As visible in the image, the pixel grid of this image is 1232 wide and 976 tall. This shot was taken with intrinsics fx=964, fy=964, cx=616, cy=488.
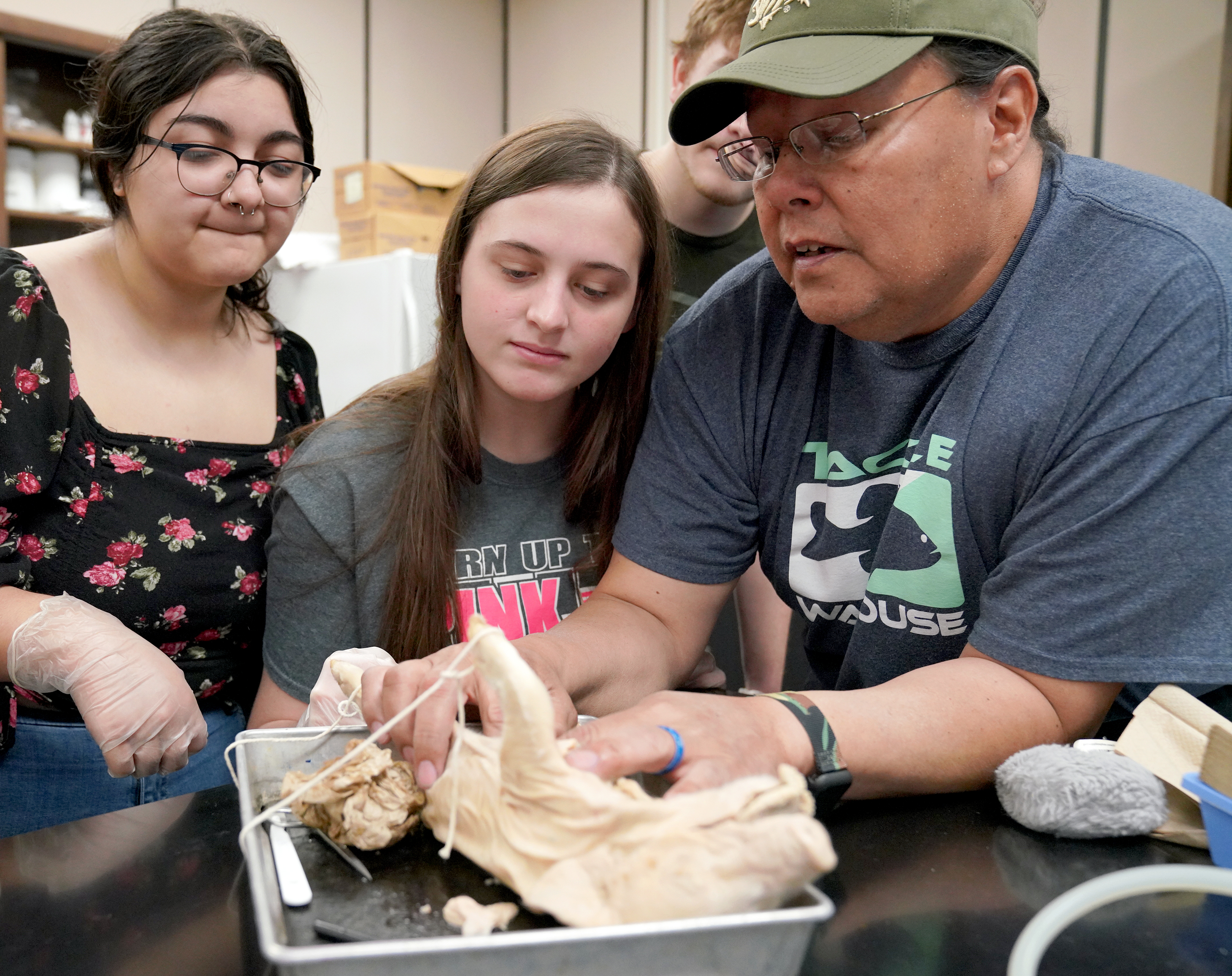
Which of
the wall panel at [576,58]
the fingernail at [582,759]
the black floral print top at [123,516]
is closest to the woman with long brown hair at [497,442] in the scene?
the black floral print top at [123,516]

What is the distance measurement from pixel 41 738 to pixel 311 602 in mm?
415

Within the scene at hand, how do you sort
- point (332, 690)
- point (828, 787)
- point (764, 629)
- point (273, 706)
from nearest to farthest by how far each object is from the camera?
1. point (828, 787)
2. point (332, 690)
3. point (273, 706)
4. point (764, 629)

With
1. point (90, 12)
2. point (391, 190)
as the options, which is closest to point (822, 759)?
point (391, 190)

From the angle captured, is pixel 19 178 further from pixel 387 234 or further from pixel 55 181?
pixel 387 234

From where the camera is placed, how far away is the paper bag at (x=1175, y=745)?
76 centimetres

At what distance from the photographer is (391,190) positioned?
11.2 feet

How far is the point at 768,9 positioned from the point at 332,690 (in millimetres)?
829

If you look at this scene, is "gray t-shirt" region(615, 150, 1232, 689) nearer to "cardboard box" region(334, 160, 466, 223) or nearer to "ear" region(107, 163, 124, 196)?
"ear" region(107, 163, 124, 196)

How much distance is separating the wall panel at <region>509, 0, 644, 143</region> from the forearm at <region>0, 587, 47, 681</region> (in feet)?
14.0

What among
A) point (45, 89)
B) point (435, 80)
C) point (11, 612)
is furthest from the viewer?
point (435, 80)

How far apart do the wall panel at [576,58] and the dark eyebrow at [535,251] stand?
3994mm

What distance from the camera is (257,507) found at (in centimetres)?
147

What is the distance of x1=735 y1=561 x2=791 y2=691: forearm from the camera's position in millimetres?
1927

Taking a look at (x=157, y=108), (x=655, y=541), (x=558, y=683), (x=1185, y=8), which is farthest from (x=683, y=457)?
(x=1185, y=8)
